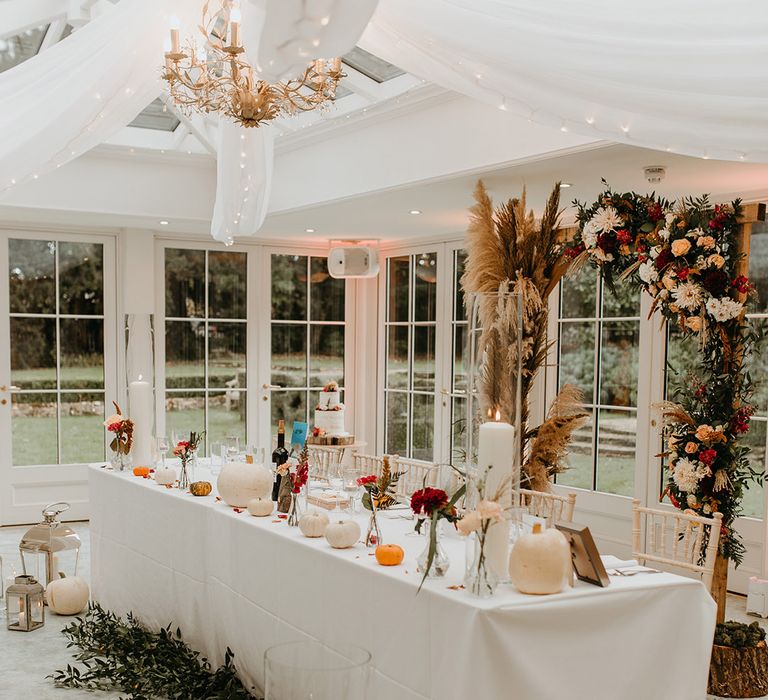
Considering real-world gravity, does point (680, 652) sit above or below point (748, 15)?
below

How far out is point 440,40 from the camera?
2.47m

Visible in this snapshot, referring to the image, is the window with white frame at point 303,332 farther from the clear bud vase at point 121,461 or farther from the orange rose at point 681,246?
the orange rose at point 681,246

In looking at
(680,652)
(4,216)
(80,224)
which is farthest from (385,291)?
(680,652)

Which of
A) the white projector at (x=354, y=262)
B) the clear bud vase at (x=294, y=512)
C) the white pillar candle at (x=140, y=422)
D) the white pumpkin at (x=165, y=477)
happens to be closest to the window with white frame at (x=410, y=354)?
the white projector at (x=354, y=262)

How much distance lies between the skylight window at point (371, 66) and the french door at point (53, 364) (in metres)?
3.18

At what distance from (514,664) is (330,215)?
4630 millimetres

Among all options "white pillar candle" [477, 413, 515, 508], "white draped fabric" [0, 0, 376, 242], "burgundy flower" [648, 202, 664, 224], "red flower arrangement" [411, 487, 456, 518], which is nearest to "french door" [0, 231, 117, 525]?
"white draped fabric" [0, 0, 376, 242]

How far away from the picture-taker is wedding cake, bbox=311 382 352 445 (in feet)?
22.3

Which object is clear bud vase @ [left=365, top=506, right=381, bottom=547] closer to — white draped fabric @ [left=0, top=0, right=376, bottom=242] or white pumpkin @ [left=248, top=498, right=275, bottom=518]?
white pumpkin @ [left=248, top=498, right=275, bottom=518]

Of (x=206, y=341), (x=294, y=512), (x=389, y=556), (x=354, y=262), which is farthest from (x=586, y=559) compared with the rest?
(x=206, y=341)

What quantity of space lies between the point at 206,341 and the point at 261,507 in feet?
14.8

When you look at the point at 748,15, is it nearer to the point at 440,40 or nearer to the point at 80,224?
the point at 440,40

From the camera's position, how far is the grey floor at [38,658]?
12.4ft

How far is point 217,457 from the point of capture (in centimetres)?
475
